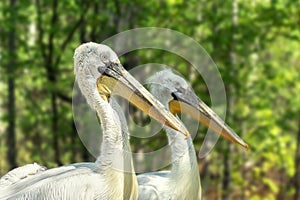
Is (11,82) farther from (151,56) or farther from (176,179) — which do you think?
(176,179)

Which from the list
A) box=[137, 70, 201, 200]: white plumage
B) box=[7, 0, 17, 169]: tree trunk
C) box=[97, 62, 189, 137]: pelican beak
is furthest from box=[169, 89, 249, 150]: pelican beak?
box=[7, 0, 17, 169]: tree trunk

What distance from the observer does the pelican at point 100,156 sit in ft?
17.2

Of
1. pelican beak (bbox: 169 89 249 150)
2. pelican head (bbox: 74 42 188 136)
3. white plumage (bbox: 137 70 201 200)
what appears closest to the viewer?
pelican head (bbox: 74 42 188 136)

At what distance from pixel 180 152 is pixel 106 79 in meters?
1.42

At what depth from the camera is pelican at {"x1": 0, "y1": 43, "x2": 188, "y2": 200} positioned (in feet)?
17.2

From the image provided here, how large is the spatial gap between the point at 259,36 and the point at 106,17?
284cm

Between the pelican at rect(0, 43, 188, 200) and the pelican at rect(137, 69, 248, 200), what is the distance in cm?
110

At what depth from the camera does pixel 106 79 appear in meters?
5.59

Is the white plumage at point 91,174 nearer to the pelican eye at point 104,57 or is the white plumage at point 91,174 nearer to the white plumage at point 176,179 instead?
the pelican eye at point 104,57

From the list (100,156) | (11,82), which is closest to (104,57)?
(100,156)

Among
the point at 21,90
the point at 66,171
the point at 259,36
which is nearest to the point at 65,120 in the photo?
the point at 21,90

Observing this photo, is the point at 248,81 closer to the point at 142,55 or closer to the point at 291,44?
the point at 291,44

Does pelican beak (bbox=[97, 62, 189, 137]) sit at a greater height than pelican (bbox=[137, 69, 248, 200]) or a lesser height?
greater

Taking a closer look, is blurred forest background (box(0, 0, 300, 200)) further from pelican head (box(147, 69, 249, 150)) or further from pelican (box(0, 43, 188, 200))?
pelican (box(0, 43, 188, 200))
